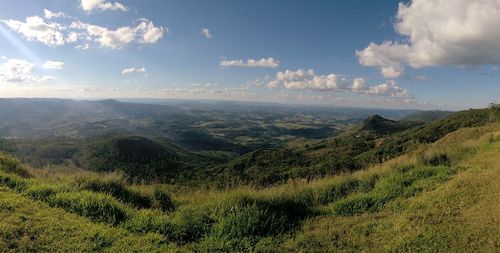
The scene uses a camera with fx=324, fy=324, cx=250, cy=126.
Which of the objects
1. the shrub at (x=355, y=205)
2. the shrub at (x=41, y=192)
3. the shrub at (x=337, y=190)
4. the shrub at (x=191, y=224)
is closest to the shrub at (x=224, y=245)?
the shrub at (x=191, y=224)

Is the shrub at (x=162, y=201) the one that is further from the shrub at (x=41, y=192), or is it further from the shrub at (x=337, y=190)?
the shrub at (x=337, y=190)

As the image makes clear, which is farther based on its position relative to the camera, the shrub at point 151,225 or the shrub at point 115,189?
the shrub at point 115,189

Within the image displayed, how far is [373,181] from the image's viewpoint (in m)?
10.1

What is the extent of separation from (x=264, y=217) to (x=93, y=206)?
3.76 m

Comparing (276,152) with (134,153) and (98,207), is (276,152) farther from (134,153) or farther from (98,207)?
(98,207)

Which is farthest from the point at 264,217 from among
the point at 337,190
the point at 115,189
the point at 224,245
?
the point at 115,189

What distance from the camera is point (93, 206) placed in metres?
7.12

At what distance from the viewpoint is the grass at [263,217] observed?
18.5 ft

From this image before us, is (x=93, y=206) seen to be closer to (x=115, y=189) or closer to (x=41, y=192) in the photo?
(x=41, y=192)

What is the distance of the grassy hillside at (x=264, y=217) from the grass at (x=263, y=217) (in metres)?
0.02

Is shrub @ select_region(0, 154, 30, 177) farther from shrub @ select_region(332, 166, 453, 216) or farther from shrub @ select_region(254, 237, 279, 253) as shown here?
shrub @ select_region(332, 166, 453, 216)

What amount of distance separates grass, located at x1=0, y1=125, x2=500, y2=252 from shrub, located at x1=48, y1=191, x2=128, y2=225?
0.02 meters

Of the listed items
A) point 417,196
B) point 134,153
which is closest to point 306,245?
point 417,196

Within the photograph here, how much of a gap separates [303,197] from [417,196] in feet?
9.43
